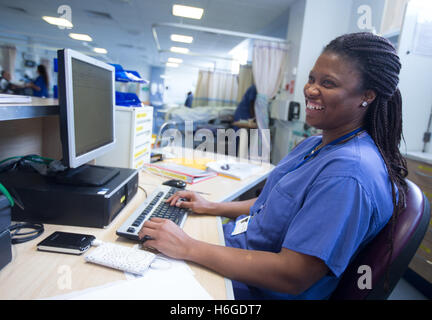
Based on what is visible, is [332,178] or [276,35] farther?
[276,35]

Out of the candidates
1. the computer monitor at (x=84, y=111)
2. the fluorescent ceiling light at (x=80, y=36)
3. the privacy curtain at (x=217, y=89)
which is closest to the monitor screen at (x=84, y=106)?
the computer monitor at (x=84, y=111)

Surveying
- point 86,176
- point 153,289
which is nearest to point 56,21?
point 86,176

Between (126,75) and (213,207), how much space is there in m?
0.86

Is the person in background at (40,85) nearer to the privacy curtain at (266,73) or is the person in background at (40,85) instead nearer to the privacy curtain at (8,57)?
the privacy curtain at (8,57)

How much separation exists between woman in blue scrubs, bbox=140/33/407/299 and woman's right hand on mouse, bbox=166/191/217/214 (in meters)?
0.19

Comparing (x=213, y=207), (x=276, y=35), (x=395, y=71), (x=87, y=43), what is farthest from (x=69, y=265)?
(x=87, y=43)

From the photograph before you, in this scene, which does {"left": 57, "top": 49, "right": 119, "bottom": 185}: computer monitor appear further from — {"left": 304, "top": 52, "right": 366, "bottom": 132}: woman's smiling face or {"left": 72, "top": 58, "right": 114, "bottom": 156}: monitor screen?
{"left": 304, "top": 52, "right": 366, "bottom": 132}: woman's smiling face

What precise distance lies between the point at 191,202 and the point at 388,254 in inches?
25.4

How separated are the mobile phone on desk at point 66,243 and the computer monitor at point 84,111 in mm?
180

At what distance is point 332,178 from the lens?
64 cm

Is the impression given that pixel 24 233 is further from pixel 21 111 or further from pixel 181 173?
pixel 181 173

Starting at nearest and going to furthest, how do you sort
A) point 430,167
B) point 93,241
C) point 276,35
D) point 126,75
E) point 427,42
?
point 93,241, point 126,75, point 430,167, point 427,42, point 276,35

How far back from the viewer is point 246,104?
475cm

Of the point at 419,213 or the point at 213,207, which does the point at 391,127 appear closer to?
the point at 419,213
